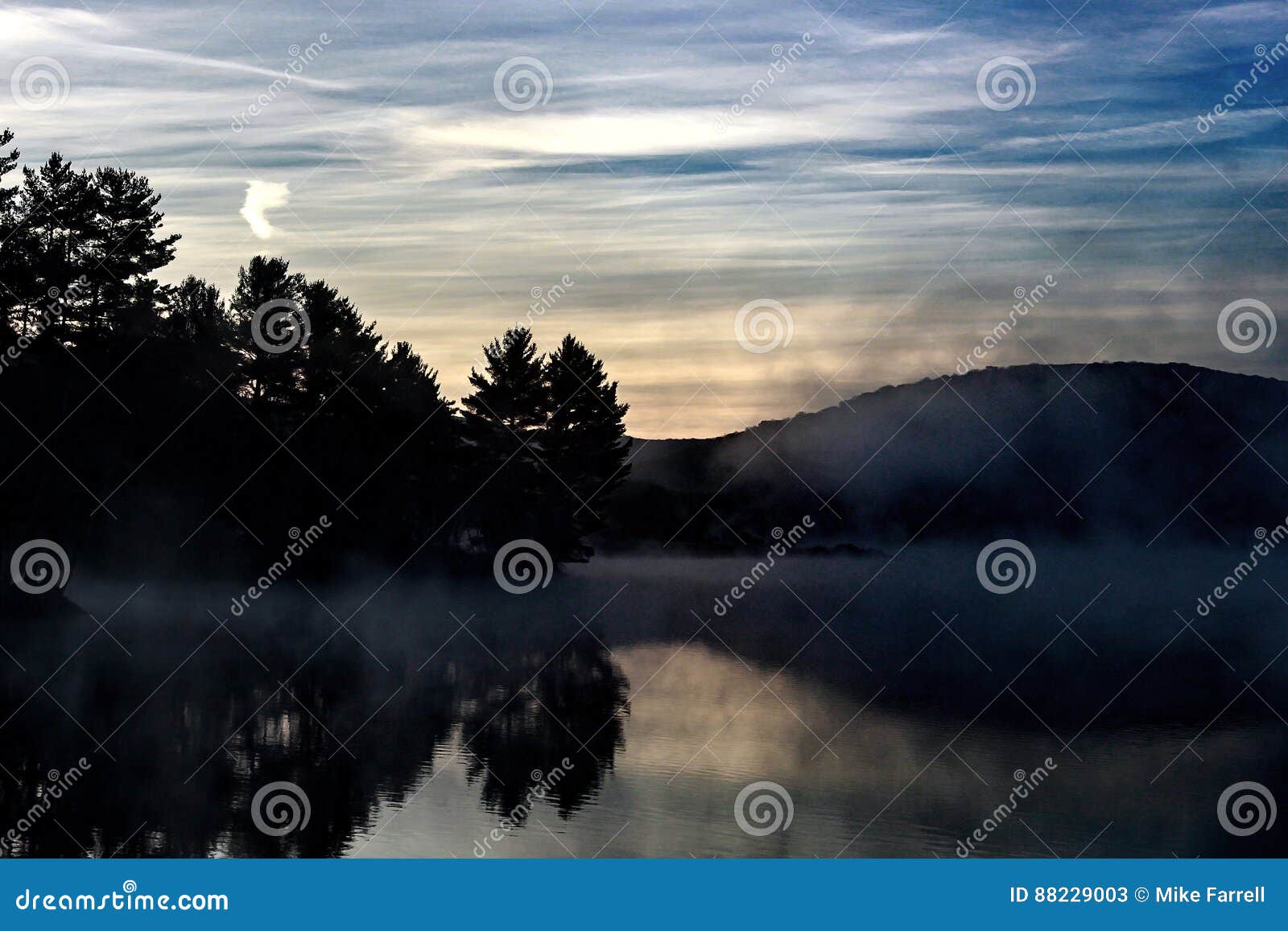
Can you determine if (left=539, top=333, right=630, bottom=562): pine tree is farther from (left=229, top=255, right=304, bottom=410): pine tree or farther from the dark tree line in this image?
(left=229, top=255, right=304, bottom=410): pine tree

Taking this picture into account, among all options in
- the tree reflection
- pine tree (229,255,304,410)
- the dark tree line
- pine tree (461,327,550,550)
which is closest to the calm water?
the tree reflection

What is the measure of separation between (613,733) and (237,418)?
1387 inches

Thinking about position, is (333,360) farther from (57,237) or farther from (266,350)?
(57,237)

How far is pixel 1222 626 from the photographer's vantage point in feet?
165

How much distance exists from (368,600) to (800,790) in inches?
1458

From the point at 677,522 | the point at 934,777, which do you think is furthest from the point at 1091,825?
the point at 677,522

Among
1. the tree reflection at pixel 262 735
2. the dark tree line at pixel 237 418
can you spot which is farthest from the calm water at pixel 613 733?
the dark tree line at pixel 237 418

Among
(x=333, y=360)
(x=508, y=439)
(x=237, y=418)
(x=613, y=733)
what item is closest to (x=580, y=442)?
(x=508, y=439)

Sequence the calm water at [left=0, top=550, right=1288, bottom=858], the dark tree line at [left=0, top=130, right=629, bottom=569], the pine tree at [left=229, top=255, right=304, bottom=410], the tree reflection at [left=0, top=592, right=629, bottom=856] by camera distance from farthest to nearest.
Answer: the pine tree at [left=229, top=255, right=304, bottom=410], the dark tree line at [left=0, top=130, right=629, bottom=569], the calm water at [left=0, top=550, right=1288, bottom=858], the tree reflection at [left=0, top=592, right=629, bottom=856]

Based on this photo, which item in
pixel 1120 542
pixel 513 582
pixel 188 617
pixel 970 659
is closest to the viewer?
pixel 970 659

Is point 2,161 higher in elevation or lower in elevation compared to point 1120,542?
lower

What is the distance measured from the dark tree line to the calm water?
4772 mm

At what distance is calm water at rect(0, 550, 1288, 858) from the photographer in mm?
14484

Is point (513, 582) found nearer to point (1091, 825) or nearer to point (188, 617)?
point (188, 617)
